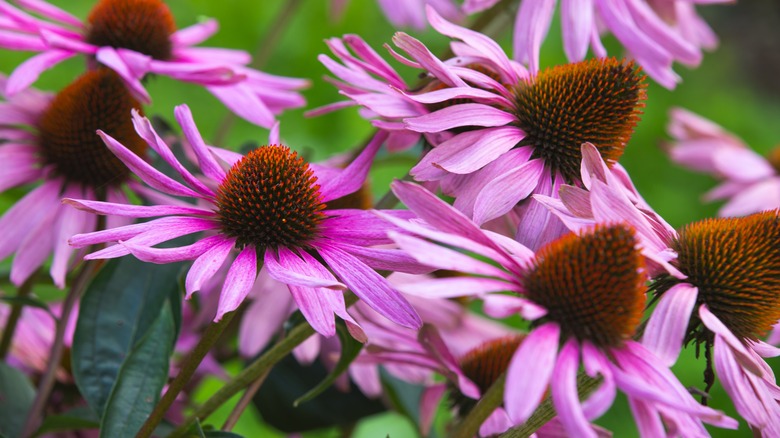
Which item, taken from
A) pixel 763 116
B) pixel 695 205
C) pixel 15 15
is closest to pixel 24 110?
pixel 15 15

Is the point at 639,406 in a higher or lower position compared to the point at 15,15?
lower

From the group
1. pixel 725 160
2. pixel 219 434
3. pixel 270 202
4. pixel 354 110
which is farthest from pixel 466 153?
pixel 354 110

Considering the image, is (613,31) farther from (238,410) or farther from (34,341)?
(34,341)

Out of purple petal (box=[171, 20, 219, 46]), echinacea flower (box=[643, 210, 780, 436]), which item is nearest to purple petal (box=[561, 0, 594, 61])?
echinacea flower (box=[643, 210, 780, 436])

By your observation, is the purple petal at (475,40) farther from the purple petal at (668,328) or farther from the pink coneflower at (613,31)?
the purple petal at (668,328)

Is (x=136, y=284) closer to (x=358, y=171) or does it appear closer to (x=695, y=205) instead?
(x=358, y=171)

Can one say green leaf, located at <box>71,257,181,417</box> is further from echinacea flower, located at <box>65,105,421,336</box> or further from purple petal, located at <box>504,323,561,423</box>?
purple petal, located at <box>504,323,561,423</box>

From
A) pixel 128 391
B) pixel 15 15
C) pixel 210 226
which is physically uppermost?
pixel 15 15
